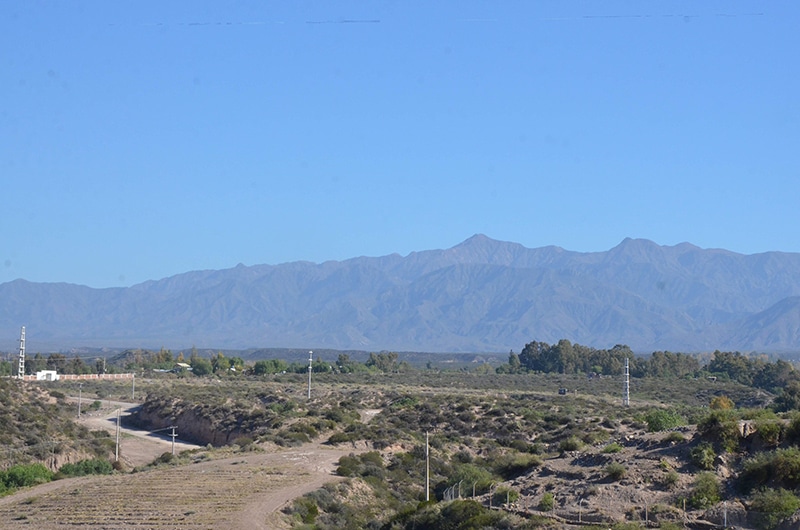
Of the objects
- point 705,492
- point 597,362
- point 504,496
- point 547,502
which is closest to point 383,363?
point 597,362

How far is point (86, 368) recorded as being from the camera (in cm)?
14212

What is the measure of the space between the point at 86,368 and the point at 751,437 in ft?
409

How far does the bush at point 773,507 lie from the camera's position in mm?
23047

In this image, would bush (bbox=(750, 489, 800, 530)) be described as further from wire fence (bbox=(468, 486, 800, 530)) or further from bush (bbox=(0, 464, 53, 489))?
bush (bbox=(0, 464, 53, 489))

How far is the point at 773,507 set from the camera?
923 inches

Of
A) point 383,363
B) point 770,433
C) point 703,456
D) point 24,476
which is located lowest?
point 24,476

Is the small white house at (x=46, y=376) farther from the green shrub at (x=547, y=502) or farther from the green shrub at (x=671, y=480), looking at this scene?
the green shrub at (x=671, y=480)

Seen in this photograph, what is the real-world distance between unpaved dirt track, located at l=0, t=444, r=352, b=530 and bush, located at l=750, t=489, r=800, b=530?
15.9 m

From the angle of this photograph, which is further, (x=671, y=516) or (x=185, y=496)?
(x=185, y=496)

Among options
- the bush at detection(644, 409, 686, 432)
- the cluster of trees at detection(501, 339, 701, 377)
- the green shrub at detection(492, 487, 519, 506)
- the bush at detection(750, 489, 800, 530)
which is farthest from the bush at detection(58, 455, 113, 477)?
the cluster of trees at detection(501, 339, 701, 377)

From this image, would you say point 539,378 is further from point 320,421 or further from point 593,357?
point 320,421

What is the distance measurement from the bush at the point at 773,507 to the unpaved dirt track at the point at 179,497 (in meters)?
15.9

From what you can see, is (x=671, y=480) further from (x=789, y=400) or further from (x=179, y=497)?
(x=789, y=400)

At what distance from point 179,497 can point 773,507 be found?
72.1 feet
